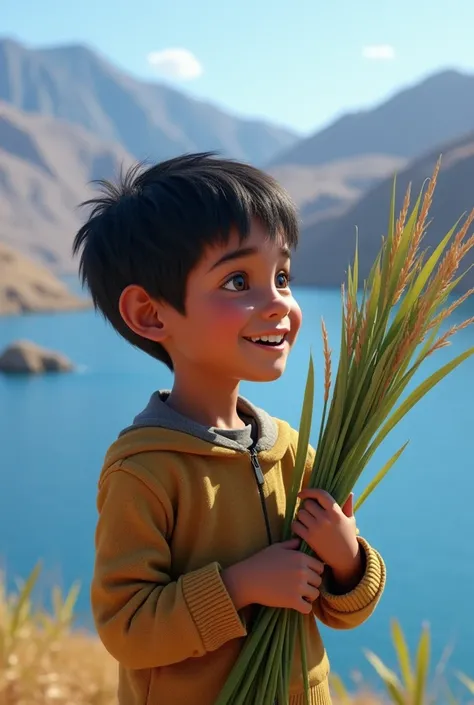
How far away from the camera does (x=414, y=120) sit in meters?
33.5

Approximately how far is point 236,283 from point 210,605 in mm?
301

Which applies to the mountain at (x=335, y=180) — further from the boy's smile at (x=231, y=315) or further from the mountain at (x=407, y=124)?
the boy's smile at (x=231, y=315)

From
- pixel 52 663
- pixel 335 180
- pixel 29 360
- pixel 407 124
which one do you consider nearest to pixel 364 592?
pixel 52 663

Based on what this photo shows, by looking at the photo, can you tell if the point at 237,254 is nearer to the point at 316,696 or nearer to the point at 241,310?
the point at 241,310

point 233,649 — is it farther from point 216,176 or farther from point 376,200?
point 376,200

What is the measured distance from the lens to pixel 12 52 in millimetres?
61406

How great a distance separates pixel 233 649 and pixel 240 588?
0.09m

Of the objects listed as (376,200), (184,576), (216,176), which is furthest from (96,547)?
(376,200)

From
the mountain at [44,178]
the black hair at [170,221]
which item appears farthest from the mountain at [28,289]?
the mountain at [44,178]

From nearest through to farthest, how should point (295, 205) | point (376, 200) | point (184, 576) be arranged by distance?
point (184, 576) < point (295, 205) < point (376, 200)

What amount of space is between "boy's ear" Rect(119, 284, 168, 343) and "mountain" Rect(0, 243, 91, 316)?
35.7 ft

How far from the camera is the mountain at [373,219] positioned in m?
6.65

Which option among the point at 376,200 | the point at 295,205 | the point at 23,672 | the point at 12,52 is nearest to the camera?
the point at 295,205

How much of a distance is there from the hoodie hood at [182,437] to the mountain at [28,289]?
35.7 feet
